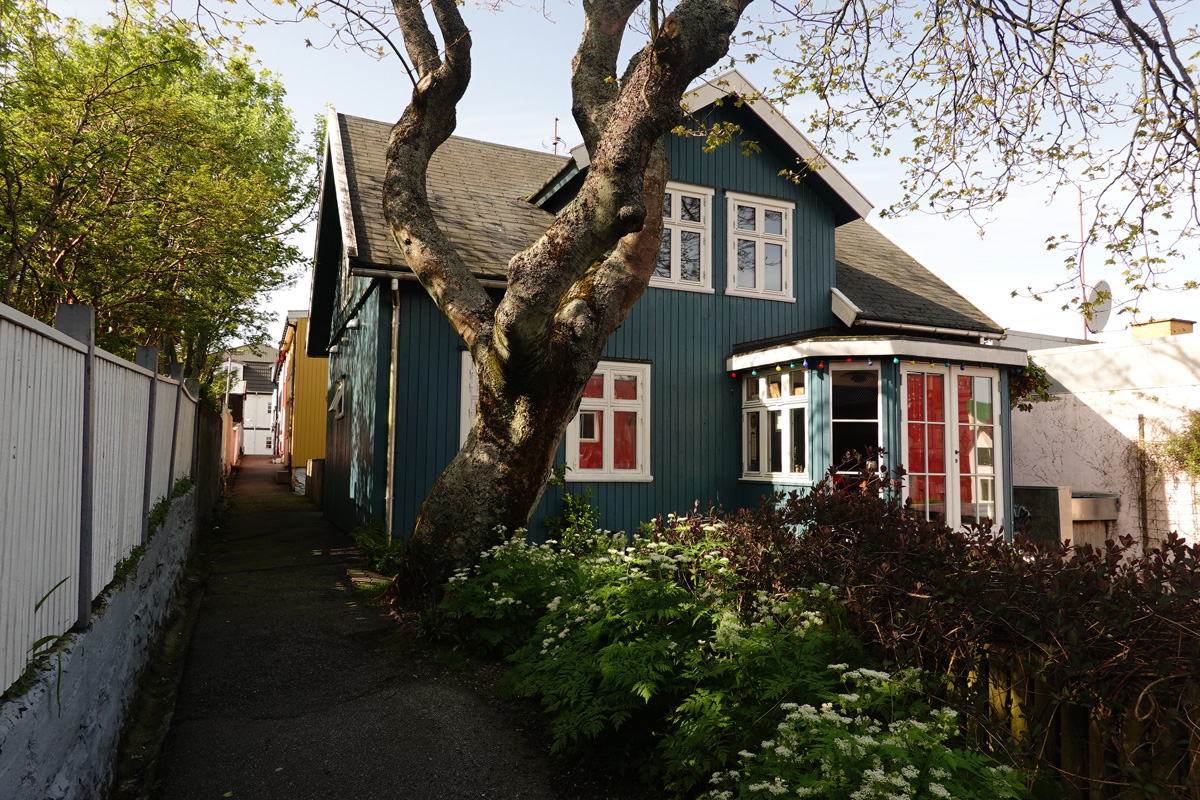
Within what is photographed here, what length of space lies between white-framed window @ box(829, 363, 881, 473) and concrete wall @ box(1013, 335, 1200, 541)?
6.72 meters

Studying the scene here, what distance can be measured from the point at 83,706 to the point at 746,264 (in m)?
10.5

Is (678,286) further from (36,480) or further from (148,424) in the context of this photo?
(36,480)

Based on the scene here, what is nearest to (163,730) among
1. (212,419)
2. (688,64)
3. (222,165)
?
(688,64)

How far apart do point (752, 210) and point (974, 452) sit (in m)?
4.98

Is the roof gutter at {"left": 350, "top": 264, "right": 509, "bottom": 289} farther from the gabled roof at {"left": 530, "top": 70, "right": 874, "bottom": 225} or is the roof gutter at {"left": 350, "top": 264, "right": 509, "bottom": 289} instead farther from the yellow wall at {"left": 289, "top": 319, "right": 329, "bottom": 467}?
the yellow wall at {"left": 289, "top": 319, "right": 329, "bottom": 467}

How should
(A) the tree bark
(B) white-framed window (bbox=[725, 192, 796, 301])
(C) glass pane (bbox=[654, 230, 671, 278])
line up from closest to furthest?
(A) the tree bark → (C) glass pane (bbox=[654, 230, 671, 278]) → (B) white-framed window (bbox=[725, 192, 796, 301])

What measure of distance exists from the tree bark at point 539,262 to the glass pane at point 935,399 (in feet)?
16.4

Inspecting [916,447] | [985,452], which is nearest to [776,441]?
[916,447]

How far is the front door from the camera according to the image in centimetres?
1009

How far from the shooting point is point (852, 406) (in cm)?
1014

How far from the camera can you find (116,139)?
10000mm

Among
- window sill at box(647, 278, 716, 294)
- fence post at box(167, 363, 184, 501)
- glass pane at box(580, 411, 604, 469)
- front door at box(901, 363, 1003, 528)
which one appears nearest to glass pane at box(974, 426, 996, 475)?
front door at box(901, 363, 1003, 528)

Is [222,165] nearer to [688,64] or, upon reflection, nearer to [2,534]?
[688,64]

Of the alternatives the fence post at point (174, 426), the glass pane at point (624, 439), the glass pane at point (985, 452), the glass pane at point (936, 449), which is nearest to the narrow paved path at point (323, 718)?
the fence post at point (174, 426)
